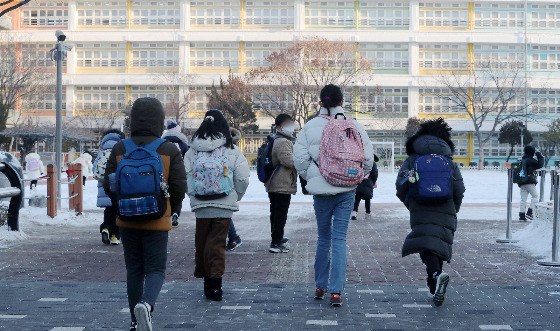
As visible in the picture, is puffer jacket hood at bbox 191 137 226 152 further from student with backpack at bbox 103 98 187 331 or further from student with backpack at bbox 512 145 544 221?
student with backpack at bbox 512 145 544 221

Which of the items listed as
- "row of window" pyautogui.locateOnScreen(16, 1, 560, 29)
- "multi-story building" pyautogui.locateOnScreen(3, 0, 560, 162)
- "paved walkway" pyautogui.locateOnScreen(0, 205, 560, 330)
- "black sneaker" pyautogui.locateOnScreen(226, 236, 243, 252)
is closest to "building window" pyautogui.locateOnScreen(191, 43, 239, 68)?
"multi-story building" pyautogui.locateOnScreen(3, 0, 560, 162)

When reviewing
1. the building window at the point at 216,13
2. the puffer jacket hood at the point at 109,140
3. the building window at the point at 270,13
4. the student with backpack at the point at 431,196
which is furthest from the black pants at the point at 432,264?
the building window at the point at 216,13

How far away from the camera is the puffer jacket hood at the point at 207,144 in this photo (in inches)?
256

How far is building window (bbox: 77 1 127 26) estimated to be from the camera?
219 ft

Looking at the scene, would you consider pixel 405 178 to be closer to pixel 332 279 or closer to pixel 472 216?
pixel 332 279

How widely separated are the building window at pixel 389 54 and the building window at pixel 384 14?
1.95 m

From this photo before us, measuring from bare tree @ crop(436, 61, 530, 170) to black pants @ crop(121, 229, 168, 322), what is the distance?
57220 mm

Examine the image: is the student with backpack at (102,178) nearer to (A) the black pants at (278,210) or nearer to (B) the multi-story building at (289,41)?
(A) the black pants at (278,210)

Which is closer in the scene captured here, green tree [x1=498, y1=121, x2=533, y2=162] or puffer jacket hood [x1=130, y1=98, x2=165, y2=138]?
puffer jacket hood [x1=130, y1=98, x2=165, y2=138]

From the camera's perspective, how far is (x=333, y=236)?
20.1 ft

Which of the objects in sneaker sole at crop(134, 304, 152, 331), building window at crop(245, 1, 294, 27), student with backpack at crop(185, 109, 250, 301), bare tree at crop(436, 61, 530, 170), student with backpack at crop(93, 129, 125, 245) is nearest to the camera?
sneaker sole at crop(134, 304, 152, 331)

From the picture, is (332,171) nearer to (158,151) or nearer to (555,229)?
(158,151)

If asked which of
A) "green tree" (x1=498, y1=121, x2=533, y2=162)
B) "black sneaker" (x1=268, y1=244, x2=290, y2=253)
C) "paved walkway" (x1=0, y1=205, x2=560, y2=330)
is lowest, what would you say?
"paved walkway" (x1=0, y1=205, x2=560, y2=330)

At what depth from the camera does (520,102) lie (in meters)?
65.8
